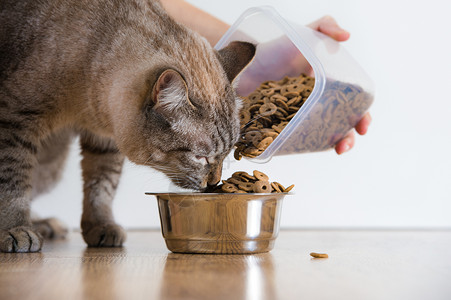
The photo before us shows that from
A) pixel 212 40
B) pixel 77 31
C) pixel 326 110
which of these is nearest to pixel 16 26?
pixel 77 31

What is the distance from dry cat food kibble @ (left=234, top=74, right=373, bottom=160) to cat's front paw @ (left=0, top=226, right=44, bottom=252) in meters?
0.67

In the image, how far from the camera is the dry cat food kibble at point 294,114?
1661 mm

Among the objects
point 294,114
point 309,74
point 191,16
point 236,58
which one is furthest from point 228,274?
point 191,16

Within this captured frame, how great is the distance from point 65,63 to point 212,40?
0.79 metres

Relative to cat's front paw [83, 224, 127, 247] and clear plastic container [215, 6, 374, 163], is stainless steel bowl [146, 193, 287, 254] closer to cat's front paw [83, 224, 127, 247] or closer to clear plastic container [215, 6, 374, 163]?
clear plastic container [215, 6, 374, 163]

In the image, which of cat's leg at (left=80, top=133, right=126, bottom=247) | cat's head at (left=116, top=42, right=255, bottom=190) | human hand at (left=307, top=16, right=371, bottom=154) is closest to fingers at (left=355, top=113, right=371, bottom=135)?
human hand at (left=307, top=16, right=371, bottom=154)

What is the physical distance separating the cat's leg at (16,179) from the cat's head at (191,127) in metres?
0.33

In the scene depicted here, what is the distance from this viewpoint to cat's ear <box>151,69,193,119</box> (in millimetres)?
1384

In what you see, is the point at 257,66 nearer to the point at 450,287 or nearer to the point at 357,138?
the point at 357,138

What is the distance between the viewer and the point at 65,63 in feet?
5.49

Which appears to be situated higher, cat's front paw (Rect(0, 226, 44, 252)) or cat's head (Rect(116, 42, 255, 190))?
cat's head (Rect(116, 42, 255, 190))

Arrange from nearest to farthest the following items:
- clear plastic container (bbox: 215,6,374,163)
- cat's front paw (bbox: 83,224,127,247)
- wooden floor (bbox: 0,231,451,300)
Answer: wooden floor (bbox: 0,231,451,300) → clear plastic container (bbox: 215,6,374,163) → cat's front paw (bbox: 83,224,127,247)

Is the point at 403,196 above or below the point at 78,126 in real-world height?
below

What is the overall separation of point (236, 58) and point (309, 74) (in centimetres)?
50
